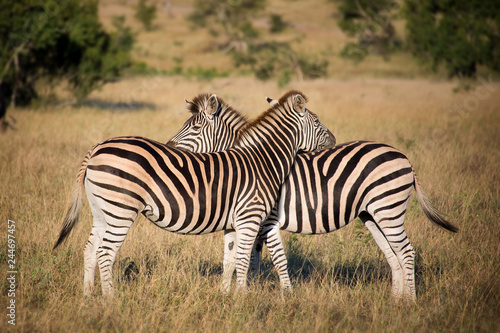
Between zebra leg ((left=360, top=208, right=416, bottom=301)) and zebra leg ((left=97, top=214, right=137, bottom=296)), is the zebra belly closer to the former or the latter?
zebra leg ((left=360, top=208, right=416, bottom=301))

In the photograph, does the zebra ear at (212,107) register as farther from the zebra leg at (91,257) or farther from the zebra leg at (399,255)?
the zebra leg at (399,255)

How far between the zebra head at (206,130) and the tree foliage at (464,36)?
2175cm

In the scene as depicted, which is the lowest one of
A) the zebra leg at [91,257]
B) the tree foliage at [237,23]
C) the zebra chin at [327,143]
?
the zebra leg at [91,257]

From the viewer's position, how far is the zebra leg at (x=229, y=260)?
4520 millimetres

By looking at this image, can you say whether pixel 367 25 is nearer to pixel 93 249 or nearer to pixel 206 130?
pixel 206 130

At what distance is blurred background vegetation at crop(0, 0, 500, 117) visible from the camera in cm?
1547

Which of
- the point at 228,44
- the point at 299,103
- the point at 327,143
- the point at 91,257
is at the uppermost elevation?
the point at 228,44

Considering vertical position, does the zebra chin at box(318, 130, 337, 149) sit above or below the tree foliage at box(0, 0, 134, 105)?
below

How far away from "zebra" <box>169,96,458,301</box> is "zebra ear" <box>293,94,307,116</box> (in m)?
0.52

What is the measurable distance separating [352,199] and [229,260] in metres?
1.40

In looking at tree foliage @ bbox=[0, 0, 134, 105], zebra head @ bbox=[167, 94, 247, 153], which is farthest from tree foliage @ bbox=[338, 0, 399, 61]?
zebra head @ bbox=[167, 94, 247, 153]

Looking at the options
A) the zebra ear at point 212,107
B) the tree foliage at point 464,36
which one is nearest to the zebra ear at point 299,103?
the zebra ear at point 212,107

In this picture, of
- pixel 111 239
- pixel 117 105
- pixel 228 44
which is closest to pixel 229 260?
pixel 111 239

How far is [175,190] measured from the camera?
4031 mm
